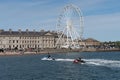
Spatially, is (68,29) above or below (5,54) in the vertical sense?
above

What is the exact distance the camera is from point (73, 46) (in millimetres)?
183625

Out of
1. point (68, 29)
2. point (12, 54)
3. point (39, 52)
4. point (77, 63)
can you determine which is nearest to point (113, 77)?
point (77, 63)

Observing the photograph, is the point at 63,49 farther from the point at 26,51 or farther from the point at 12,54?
the point at 12,54

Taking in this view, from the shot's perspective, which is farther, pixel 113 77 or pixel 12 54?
pixel 12 54

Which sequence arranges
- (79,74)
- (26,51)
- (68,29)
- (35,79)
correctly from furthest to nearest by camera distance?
1. (26,51)
2. (68,29)
3. (79,74)
4. (35,79)

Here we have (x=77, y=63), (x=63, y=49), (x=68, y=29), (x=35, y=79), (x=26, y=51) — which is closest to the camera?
(x=35, y=79)

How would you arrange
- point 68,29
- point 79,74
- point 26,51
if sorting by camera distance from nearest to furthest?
1. point 79,74
2. point 68,29
3. point 26,51

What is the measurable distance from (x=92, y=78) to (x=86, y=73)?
7477 millimetres

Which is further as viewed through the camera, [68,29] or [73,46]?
[73,46]

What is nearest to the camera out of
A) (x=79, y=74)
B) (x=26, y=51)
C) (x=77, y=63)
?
(x=79, y=74)

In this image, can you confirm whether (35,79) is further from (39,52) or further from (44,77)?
(39,52)

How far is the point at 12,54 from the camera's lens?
163 meters

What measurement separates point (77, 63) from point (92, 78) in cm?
2986

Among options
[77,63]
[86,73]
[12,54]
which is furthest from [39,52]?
[86,73]
